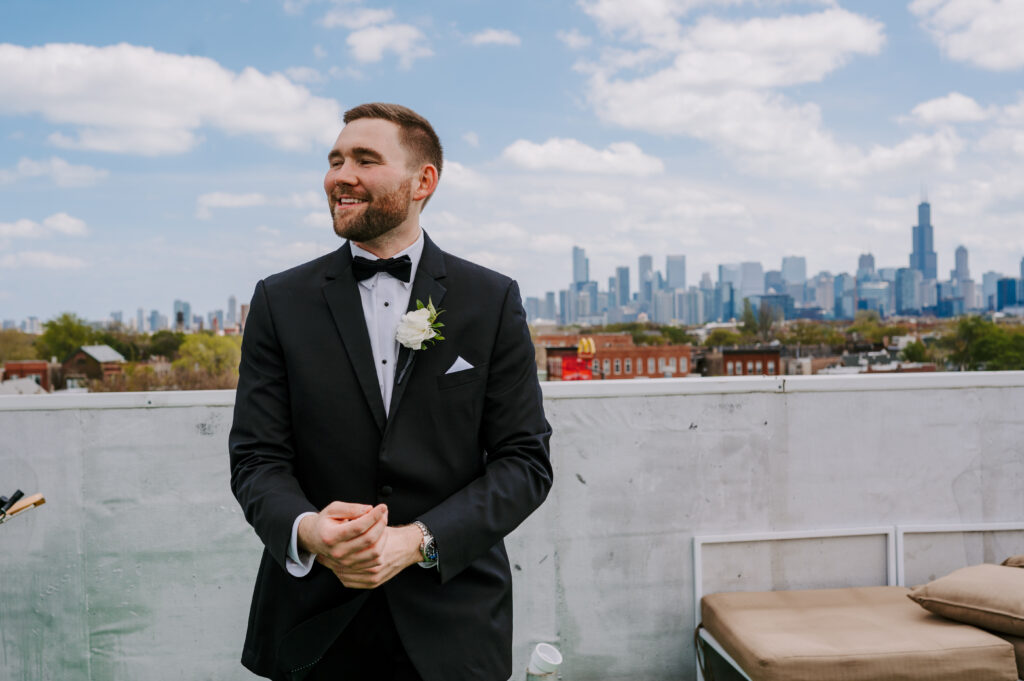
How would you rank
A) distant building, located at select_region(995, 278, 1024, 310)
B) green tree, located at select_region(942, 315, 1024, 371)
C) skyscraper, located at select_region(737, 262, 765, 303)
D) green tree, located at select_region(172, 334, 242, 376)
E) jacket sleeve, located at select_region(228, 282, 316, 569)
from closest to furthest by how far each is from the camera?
jacket sleeve, located at select_region(228, 282, 316, 569), green tree, located at select_region(942, 315, 1024, 371), green tree, located at select_region(172, 334, 242, 376), distant building, located at select_region(995, 278, 1024, 310), skyscraper, located at select_region(737, 262, 765, 303)

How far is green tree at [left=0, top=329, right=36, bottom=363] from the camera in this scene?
83.4 m

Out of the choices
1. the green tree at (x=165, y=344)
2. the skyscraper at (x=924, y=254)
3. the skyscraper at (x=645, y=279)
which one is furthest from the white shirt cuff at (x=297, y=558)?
the skyscraper at (x=924, y=254)

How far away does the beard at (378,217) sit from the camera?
1286 mm

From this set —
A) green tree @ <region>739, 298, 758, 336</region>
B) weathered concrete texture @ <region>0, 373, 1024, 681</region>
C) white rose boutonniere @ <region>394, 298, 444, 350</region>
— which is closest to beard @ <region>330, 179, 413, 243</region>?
→ white rose boutonniere @ <region>394, 298, 444, 350</region>

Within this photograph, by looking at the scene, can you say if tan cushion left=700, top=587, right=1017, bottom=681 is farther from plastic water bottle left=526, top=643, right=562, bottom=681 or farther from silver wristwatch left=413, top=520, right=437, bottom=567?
silver wristwatch left=413, top=520, right=437, bottom=567

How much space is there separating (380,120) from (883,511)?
89.6 inches

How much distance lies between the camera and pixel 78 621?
8.15 feet

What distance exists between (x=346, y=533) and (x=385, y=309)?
413mm

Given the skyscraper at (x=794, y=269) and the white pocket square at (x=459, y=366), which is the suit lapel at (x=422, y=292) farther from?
the skyscraper at (x=794, y=269)

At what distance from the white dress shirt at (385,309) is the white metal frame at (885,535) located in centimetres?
169

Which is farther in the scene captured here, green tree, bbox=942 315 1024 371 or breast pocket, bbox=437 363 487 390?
green tree, bbox=942 315 1024 371

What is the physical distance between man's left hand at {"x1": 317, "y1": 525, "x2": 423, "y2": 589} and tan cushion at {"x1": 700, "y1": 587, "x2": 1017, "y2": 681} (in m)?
1.30

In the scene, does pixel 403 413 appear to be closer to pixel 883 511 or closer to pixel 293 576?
pixel 293 576

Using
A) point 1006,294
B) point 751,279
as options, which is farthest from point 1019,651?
point 751,279
